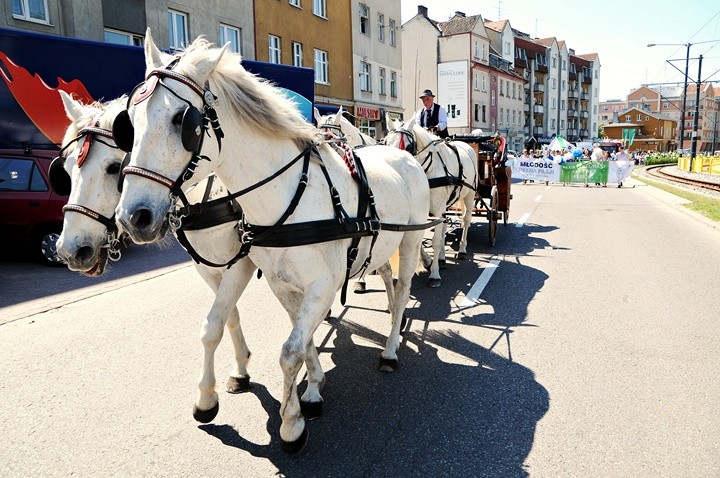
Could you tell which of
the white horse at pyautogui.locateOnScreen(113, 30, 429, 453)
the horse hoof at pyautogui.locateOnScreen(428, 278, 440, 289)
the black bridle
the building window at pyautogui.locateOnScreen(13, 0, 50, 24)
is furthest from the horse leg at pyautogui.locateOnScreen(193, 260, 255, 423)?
the building window at pyautogui.locateOnScreen(13, 0, 50, 24)

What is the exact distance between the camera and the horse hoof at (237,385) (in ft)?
13.4

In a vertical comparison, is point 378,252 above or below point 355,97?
below

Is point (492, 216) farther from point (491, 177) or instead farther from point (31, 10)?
point (31, 10)

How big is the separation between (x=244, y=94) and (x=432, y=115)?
666 centimetres

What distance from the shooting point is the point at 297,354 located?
9.86 ft

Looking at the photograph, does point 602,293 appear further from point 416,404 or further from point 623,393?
point 416,404

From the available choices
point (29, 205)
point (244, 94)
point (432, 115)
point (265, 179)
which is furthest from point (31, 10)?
point (265, 179)

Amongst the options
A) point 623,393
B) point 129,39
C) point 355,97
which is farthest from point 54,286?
point 355,97

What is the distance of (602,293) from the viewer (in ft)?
22.0

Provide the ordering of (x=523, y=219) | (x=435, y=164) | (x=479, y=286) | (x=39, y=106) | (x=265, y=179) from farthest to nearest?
(x=523, y=219)
(x=39, y=106)
(x=435, y=164)
(x=479, y=286)
(x=265, y=179)

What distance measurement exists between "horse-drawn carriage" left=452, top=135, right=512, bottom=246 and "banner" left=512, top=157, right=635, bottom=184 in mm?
17796

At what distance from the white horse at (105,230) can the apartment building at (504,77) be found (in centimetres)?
3285

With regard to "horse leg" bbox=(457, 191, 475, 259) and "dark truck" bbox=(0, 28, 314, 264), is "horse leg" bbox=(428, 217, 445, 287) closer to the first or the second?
"horse leg" bbox=(457, 191, 475, 259)

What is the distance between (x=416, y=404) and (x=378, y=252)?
1.12 meters
